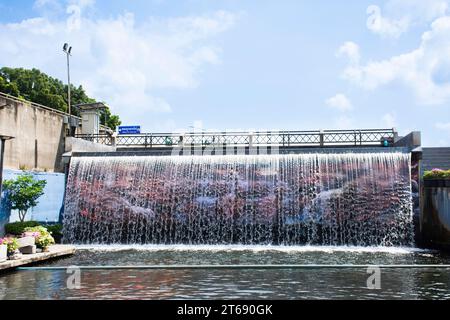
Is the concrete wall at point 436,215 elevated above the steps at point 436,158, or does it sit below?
below

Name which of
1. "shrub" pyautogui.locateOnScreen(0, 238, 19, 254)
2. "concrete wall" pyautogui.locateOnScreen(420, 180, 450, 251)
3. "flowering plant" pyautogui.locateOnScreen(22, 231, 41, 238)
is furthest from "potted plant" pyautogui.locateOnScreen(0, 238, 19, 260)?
"concrete wall" pyautogui.locateOnScreen(420, 180, 450, 251)

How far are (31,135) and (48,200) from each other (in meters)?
3.87

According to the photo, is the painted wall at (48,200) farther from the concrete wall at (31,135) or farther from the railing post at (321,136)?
the railing post at (321,136)

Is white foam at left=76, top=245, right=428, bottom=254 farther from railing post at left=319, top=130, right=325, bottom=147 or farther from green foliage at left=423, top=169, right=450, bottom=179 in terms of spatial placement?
railing post at left=319, top=130, right=325, bottom=147

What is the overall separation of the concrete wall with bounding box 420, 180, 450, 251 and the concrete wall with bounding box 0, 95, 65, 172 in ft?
60.0

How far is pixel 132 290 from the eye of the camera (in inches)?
354

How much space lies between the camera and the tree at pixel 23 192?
1841 centimetres

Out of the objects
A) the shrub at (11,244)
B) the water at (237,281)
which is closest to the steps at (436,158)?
the water at (237,281)

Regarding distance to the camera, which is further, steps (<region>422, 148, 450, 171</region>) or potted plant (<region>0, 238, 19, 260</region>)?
steps (<region>422, 148, 450, 171</region>)

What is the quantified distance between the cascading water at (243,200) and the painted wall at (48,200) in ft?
1.54

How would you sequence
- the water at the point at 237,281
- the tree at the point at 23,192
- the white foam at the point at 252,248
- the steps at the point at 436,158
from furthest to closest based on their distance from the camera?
the steps at the point at 436,158, the tree at the point at 23,192, the white foam at the point at 252,248, the water at the point at 237,281

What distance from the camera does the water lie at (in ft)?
28.3

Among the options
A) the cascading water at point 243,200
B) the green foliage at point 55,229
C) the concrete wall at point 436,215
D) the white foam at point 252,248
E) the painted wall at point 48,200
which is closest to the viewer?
the white foam at point 252,248

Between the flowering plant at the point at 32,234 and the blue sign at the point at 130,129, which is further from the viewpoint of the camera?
the blue sign at the point at 130,129
